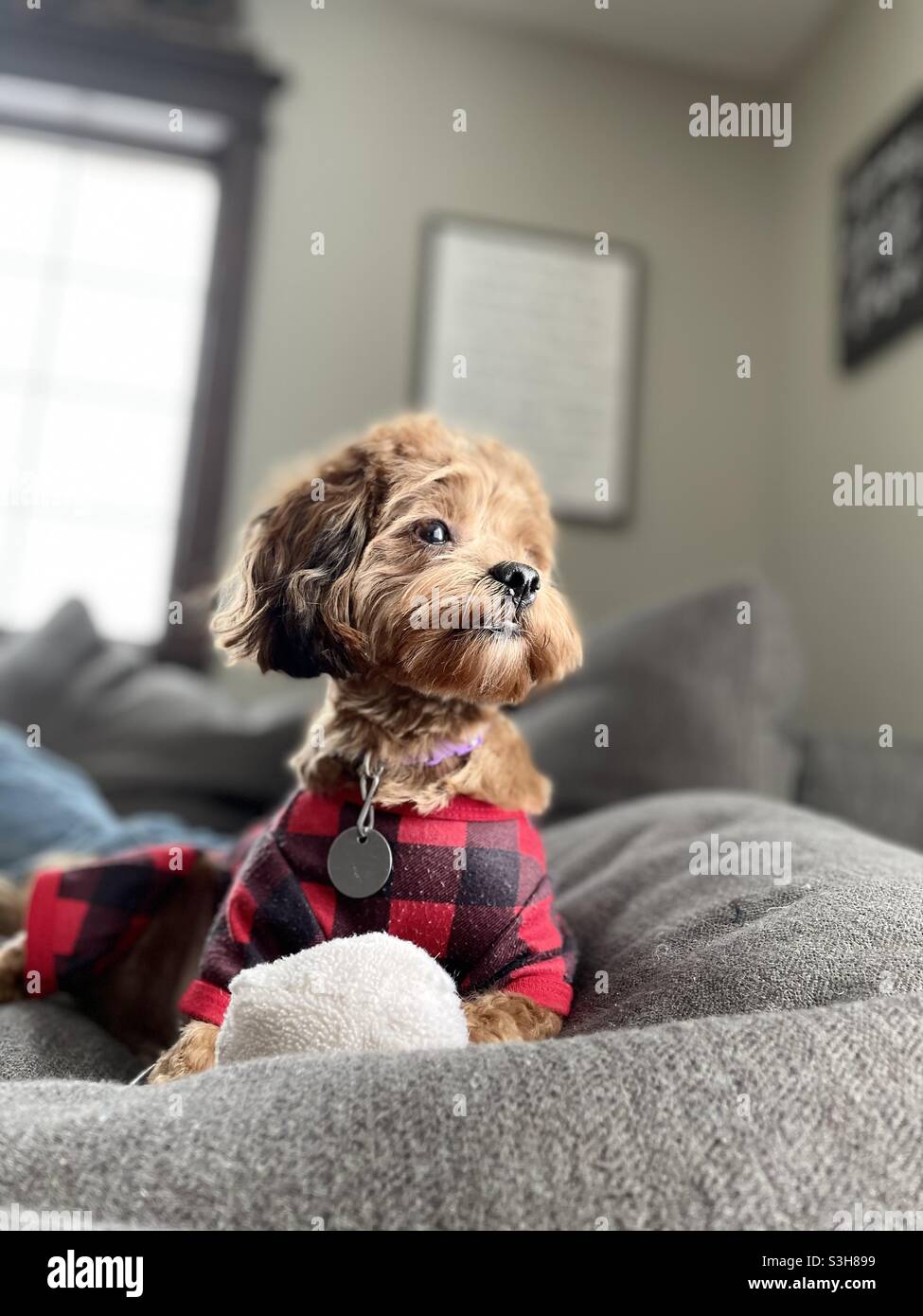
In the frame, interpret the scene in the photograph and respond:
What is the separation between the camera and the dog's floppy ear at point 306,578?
2.95 ft

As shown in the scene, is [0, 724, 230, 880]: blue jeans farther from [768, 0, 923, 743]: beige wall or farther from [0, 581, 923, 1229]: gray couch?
[768, 0, 923, 743]: beige wall

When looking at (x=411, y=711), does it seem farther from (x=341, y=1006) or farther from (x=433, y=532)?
(x=341, y=1006)

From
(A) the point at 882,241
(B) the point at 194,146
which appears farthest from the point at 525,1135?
(B) the point at 194,146

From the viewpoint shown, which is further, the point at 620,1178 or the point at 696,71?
the point at 696,71

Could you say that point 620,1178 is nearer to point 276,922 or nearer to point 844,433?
point 276,922

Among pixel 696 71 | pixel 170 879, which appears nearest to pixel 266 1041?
pixel 170 879

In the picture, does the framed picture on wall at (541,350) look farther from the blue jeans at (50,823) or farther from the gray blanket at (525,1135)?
the gray blanket at (525,1135)

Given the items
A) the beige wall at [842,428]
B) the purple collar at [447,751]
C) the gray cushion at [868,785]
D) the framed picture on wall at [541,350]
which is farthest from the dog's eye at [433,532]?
the framed picture on wall at [541,350]

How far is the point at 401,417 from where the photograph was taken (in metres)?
1.04

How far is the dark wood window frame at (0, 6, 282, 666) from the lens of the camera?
297cm

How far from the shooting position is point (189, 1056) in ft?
2.64

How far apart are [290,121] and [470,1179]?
133 inches

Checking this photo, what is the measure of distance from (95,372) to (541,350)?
1463 mm

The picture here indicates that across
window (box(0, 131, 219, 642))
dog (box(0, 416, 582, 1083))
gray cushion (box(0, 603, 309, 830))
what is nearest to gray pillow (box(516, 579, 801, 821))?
gray cushion (box(0, 603, 309, 830))
